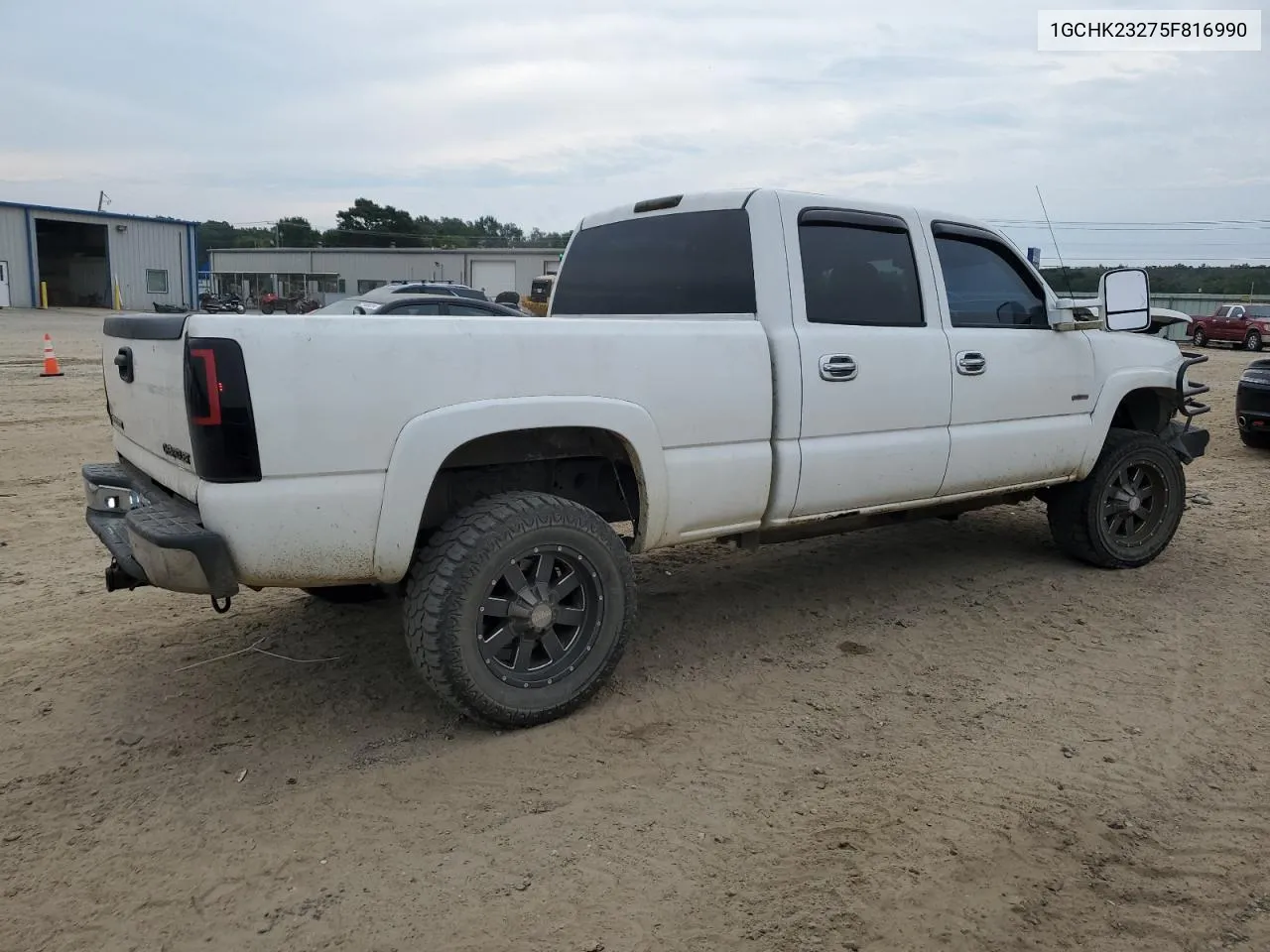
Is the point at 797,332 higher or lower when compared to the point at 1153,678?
higher

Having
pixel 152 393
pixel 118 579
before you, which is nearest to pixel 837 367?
pixel 152 393

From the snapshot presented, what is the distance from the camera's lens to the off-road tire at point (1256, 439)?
33.8 feet

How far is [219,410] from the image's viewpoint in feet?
9.54

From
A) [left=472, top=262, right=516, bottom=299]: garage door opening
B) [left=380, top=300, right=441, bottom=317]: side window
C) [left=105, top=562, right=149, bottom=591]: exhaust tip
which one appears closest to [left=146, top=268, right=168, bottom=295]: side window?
[left=472, top=262, right=516, bottom=299]: garage door opening

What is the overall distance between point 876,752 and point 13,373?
16.1 m

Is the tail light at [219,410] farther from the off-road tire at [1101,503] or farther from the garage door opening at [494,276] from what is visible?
the garage door opening at [494,276]

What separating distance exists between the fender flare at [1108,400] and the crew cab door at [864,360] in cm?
125

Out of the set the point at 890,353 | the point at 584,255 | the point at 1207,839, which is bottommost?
the point at 1207,839

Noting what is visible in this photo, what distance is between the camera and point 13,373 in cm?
1518

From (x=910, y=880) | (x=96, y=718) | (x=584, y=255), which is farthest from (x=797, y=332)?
(x=96, y=718)

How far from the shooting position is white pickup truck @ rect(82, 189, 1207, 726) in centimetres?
302

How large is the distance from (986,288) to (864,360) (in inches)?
46.3

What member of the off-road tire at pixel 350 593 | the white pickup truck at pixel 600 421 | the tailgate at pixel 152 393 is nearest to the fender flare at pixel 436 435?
the white pickup truck at pixel 600 421

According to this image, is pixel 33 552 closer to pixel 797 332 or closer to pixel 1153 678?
pixel 797 332
